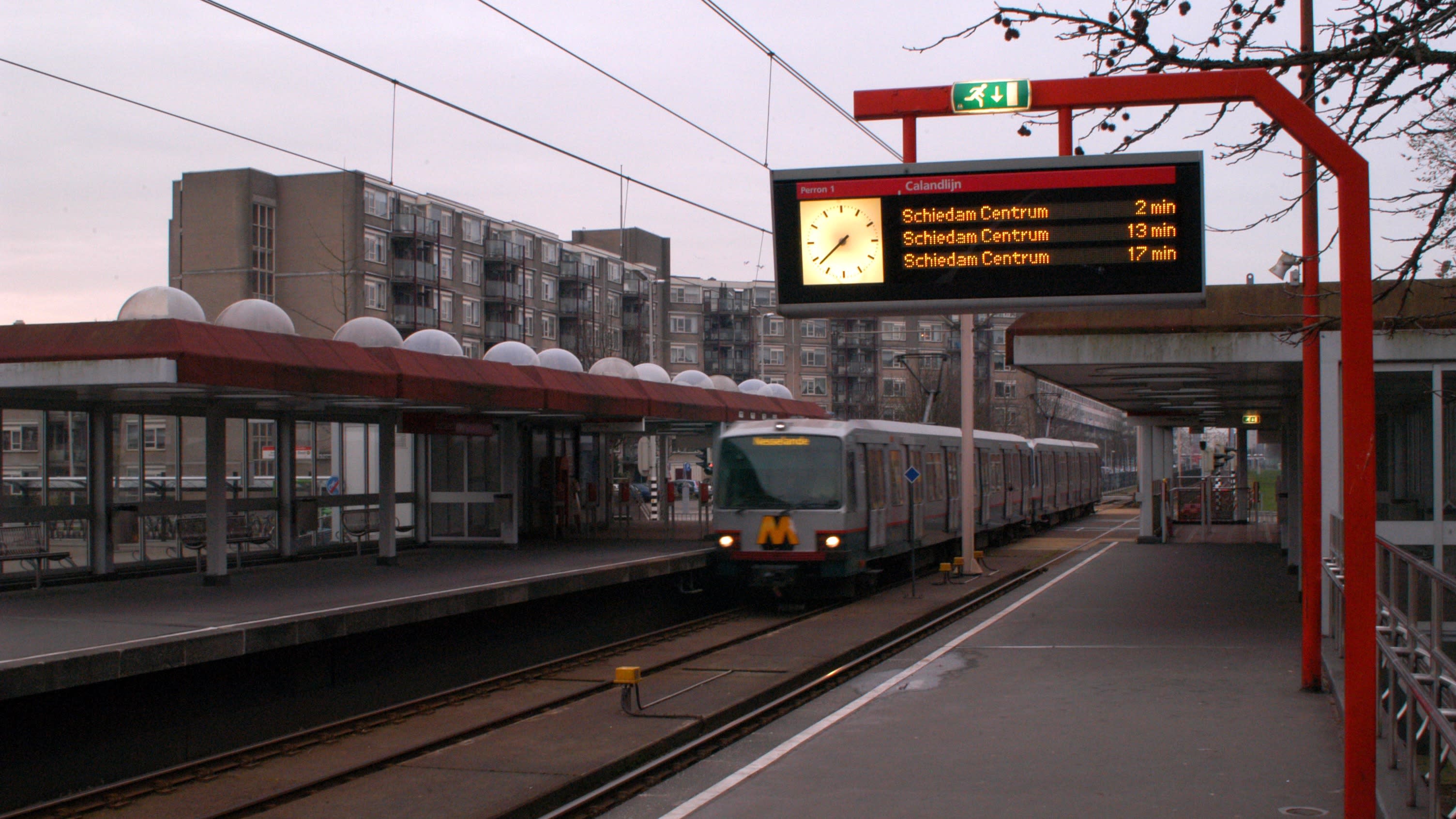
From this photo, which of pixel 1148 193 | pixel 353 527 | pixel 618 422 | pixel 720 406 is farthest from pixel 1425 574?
pixel 720 406

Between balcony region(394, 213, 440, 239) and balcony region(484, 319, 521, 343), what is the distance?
773 centimetres

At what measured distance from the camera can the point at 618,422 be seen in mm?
24734

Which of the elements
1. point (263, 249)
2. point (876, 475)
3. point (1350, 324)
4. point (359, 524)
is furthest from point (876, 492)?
point (263, 249)

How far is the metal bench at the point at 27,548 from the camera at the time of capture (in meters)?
14.2

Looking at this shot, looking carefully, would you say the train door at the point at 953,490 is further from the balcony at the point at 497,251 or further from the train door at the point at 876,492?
the balcony at the point at 497,251

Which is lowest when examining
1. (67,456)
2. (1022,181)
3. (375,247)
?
(67,456)

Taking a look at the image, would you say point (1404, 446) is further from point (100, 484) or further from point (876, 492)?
point (100, 484)

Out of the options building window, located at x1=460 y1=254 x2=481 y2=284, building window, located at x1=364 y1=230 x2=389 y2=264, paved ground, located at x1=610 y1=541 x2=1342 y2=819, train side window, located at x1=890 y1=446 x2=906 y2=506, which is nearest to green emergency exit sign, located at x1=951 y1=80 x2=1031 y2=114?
paved ground, located at x1=610 y1=541 x2=1342 y2=819

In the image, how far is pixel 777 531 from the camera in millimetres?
20469

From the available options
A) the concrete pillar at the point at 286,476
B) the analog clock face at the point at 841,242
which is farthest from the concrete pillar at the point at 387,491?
the analog clock face at the point at 841,242

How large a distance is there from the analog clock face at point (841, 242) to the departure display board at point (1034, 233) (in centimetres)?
2

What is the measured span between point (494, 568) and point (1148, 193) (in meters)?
11.0

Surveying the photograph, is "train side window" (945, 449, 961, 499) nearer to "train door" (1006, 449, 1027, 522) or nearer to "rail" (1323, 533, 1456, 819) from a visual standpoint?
"train door" (1006, 449, 1027, 522)

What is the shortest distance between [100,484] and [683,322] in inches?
3591
